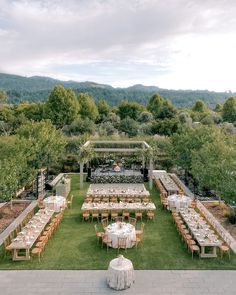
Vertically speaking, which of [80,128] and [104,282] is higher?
[80,128]

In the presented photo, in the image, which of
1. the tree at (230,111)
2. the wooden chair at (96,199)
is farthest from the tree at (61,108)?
the wooden chair at (96,199)

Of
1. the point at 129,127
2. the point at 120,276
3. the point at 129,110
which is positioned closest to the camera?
the point at 120,276

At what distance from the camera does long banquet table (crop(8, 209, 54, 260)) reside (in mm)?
16734

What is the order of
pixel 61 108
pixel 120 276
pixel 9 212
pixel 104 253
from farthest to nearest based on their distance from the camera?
1. pixel 61 108
2. pixel 9 212
3. pixel 104 253
4. pixel 120 276

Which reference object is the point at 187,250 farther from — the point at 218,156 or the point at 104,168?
the point at 104,168

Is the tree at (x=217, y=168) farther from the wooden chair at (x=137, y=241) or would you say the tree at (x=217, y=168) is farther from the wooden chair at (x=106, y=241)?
the wooden chair at (x=106, y=241)

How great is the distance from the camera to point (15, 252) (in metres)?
16.7

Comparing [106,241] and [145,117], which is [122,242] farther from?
[145,117]

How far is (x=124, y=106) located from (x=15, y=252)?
64.6 meters

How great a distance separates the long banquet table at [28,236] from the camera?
16734 millimetres

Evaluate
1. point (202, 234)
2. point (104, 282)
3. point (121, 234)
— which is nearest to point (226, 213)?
point (202, 234)

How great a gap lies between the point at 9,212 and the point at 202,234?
13.7 meters

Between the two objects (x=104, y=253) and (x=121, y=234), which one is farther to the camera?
(x=121, y=234)

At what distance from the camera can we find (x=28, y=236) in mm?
17766
